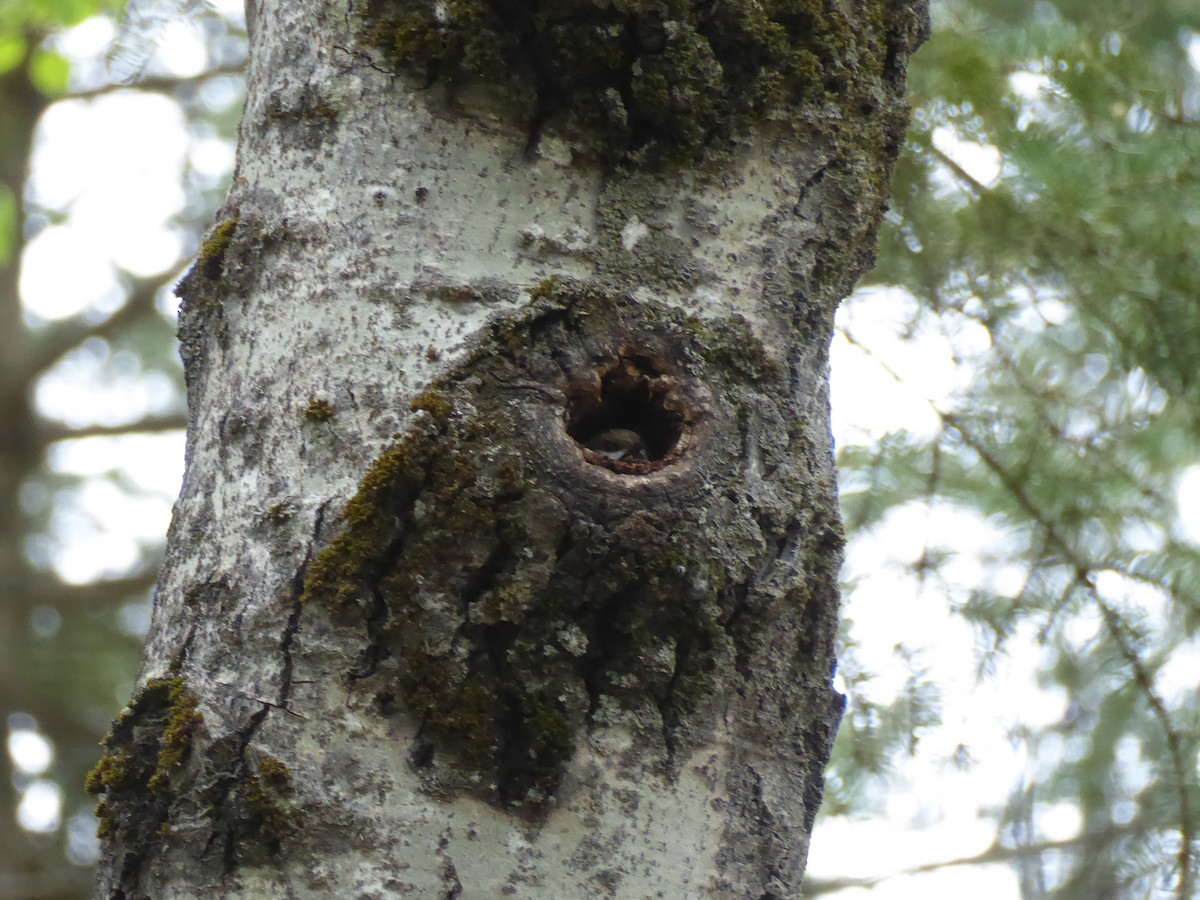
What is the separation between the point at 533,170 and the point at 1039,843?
123 inches

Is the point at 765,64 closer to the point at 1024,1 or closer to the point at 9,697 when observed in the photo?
the point at 1024,1

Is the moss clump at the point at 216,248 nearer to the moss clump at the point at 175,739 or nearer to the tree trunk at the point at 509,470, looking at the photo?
the tree trunk at the point at 509,470

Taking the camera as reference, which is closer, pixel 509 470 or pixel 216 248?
pixel 509 470

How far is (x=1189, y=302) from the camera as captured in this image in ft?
5.61

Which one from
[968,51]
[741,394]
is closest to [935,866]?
[968,51]

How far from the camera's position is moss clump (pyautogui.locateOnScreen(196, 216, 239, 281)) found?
87cm

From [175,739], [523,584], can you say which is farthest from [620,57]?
[175,739]

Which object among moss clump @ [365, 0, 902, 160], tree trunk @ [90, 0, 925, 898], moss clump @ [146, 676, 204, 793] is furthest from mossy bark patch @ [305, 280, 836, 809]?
moss clump @ [365, 0, 902, 160]

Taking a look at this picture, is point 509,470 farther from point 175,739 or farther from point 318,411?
point 175,739

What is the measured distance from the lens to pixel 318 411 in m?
0.78

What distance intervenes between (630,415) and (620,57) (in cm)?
27

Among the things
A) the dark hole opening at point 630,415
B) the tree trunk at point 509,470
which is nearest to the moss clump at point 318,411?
the tree trunk at point 509,470

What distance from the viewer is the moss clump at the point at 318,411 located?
775mm

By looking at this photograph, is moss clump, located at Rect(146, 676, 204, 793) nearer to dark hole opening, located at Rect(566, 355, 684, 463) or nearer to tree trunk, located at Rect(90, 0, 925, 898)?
tree trunk, located at Rect(90, 0, 925, 898)
